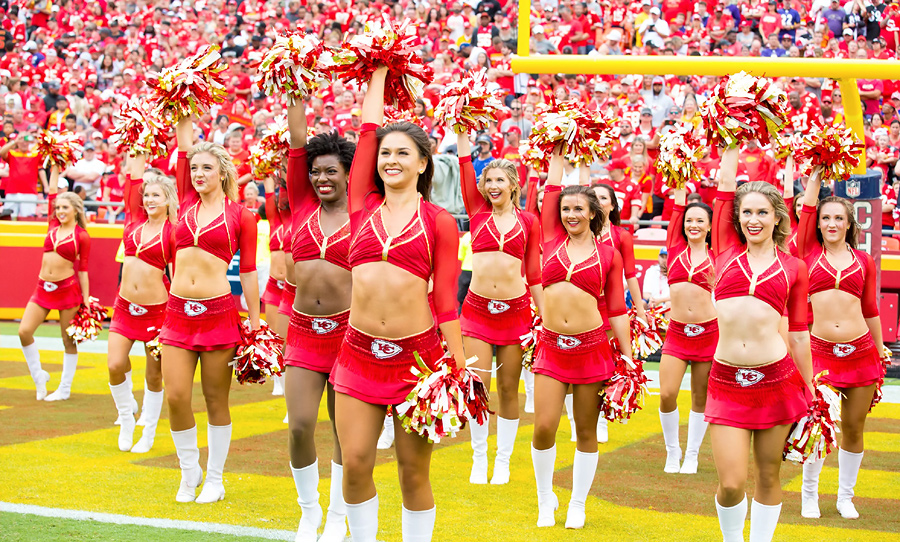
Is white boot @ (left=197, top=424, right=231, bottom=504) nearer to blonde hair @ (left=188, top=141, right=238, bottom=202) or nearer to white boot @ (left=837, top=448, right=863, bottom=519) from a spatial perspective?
blonde hair @ (left=188, top=141, right=238, bottom=202)

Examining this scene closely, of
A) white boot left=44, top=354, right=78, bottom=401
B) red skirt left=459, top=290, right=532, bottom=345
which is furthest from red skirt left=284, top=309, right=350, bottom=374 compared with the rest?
white boot left=44, top=354, right=78, bottom=401

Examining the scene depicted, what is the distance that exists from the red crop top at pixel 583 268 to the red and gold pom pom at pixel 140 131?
2825mm

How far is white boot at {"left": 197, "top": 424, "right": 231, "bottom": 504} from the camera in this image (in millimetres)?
6039

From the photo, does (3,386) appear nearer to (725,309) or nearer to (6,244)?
(6,244)

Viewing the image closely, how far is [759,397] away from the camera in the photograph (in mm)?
4641

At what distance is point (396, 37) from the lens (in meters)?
4.34

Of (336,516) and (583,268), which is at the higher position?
(583,268)

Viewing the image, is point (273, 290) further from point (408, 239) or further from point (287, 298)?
point (408, 239)

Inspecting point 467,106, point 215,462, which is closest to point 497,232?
point 467,106

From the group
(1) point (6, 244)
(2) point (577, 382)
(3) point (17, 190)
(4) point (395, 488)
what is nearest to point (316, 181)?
(2) point (577, 382)

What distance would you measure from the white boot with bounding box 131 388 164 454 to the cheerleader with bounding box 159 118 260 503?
62.0 inches

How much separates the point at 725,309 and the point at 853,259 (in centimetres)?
177

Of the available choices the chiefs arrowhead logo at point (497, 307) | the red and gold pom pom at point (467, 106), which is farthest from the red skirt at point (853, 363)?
the red and gold pom pom at point (467, 106)

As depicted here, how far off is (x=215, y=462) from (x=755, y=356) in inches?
128
